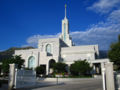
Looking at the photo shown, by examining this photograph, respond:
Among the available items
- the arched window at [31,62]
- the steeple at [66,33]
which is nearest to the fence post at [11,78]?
the arched window at [31,62]

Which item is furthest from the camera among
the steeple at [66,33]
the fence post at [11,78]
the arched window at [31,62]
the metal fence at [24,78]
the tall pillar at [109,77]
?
the steeple at [66,33]

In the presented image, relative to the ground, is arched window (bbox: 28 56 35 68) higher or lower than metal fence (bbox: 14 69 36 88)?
higher

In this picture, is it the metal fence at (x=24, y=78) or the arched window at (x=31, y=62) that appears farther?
the arched window at (x=31, y=62)

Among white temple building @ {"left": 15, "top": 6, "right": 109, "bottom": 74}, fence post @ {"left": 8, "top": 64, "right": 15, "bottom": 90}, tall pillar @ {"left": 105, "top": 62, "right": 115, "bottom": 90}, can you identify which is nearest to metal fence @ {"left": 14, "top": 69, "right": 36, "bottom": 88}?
fence post @ {"left": 8, "top": 64, "right": 15, "bottom": 90}

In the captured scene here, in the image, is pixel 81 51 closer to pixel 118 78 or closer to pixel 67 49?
pixel 67 49

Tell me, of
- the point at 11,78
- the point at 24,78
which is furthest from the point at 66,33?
the point at 11,78

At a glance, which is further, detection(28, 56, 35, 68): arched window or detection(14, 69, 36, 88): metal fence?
detection(28, 56, 35, 68): arched window

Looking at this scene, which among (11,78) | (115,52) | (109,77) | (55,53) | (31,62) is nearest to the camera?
(109,77)

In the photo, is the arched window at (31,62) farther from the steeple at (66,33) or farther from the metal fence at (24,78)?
the metal fence at (24,78)

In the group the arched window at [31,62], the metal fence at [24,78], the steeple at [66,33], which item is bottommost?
the metal fence at [24,78]

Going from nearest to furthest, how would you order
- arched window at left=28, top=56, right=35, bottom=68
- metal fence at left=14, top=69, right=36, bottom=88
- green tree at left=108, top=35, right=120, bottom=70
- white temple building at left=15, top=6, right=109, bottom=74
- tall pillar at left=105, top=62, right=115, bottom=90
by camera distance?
tall pillar at left=105, top=62, right=115, bottom=90 → metal fence at left=14, top=69, right=36, bottom=88 → green tree at left=108, top=35, right=120, bottom=70 → white temple building at left=15, top=6, right=109, bottom=74 → arched window at left=28, top=56, right=35, bottom=68

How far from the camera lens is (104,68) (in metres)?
10.5

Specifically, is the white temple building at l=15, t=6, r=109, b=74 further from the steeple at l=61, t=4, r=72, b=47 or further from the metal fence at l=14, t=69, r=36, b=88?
the metal fence at l=14, t=69, r=36, b=88

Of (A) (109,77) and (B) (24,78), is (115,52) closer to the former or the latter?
(A) (109,77)
